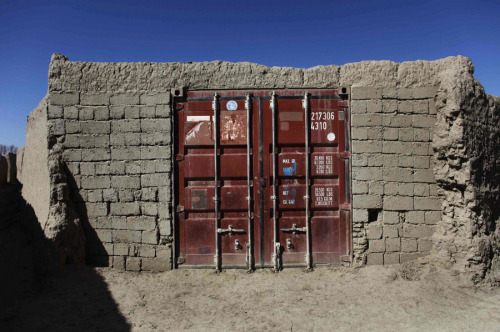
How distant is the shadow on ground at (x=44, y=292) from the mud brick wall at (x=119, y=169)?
53cm

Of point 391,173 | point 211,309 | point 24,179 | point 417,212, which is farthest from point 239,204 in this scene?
point 24,179

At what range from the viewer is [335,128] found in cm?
464

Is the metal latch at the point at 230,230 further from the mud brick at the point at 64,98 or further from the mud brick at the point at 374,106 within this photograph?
the mud brick at the point at 64,98

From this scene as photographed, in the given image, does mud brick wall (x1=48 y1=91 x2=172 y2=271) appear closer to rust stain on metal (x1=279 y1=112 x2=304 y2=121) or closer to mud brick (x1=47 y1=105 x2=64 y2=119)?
mud brick (x1=47 y1=105 x2=64 y2=119)

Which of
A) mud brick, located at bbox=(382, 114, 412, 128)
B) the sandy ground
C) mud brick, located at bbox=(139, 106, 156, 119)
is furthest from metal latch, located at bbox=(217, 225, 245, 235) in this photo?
mud brick, located at bbox=(382, 114, 412, 128)

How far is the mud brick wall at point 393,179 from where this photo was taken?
4.58 metres

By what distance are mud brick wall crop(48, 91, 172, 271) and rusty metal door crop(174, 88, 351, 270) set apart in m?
0.34

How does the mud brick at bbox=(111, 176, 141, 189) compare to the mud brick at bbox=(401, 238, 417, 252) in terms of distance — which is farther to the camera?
the mud brick at bbox=(111, 176, 141, 189)

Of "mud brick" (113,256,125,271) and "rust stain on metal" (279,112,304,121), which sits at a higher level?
"rust stain on metal" (279,112,304,121)

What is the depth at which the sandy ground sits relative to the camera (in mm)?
3574

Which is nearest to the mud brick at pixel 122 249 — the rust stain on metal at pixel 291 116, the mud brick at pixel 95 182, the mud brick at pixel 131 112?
the mud brick at pixel 95 182

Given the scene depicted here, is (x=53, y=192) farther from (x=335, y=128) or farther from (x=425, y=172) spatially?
(x=425, y=172)

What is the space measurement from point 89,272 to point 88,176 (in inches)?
56.1

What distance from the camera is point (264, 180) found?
4.62m
